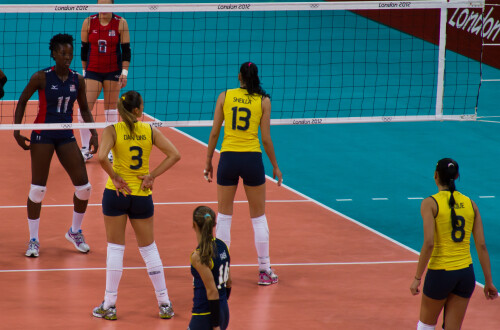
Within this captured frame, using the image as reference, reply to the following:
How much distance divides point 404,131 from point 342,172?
3.00 metres

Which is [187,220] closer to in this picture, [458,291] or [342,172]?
[342,172]

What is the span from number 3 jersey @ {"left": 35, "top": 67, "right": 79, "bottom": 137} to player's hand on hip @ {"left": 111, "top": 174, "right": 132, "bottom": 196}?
2026 mm

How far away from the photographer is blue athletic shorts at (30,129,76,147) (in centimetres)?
919

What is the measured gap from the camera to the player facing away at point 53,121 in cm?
908

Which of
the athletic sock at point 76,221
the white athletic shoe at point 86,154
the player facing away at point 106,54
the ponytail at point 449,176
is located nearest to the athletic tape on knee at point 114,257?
the athletic sock at point 76,221

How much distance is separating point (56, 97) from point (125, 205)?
7.25ft

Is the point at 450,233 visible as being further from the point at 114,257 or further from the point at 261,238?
the point at 114,257

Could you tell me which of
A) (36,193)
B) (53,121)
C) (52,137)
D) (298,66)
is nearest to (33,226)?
(36,193)

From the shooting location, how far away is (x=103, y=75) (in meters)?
12.6

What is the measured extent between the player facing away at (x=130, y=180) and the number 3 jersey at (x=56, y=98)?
1.83 m

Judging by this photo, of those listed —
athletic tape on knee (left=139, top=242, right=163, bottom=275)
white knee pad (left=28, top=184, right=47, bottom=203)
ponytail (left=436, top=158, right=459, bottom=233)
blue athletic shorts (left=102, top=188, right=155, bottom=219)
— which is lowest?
athletic tape on knee (left=139, top=242, right=163, bottom=275)

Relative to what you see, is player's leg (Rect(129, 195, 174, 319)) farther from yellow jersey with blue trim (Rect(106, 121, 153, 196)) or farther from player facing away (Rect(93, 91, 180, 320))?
yellow jersey with blue trim (Rect(106, 121, 153, 196))

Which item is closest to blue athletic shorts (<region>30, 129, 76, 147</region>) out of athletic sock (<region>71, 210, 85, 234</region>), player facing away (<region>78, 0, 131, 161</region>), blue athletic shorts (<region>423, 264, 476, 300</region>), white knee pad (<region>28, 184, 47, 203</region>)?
white knee pad (<region>28, 184, 47, 203</region>)

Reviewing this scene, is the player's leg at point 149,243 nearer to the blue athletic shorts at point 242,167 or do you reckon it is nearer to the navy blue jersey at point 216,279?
the blue athletic shorts at point 242,167
